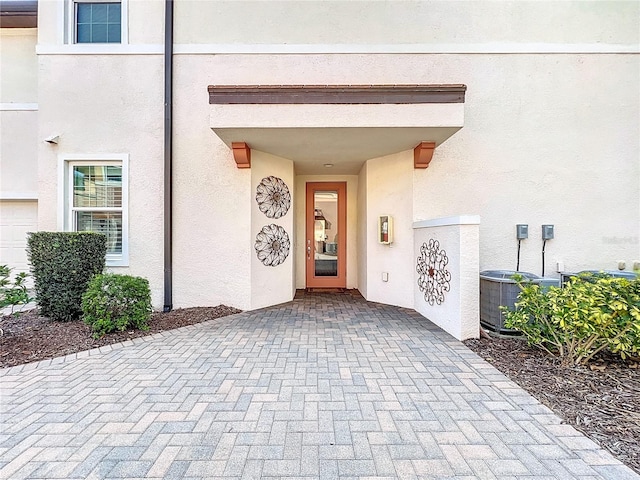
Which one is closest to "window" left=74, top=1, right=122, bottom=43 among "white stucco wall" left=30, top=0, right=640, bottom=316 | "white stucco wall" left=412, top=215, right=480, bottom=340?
"white stucco wall" left=30, top=0, right=640, bottom=316

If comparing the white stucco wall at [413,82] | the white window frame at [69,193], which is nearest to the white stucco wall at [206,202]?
the white stucco wall at [413,82]

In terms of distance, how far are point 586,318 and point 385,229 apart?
3.74 metres

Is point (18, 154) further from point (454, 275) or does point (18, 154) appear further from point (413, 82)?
point (454, 275)

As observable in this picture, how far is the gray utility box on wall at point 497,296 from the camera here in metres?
4.51

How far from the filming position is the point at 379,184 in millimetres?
6727

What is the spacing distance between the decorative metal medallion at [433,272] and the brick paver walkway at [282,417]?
3.70 feet

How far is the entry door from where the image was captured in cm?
829

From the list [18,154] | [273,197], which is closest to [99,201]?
[18,154]

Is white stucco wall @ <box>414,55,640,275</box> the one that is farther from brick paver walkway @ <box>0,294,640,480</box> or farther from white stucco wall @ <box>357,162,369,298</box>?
brick paver walkway @ <box>0,294,640,480</box>

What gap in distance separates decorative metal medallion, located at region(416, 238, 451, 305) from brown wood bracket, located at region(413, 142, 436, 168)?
160 centimetres

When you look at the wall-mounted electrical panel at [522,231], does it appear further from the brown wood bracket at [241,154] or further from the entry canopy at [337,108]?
the brown wood bracket at [241,154]

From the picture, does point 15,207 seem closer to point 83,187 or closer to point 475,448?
point 83,187

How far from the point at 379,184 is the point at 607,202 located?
4.41m

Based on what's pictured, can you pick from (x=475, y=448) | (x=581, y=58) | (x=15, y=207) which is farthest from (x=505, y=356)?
(x=15, y=207)
